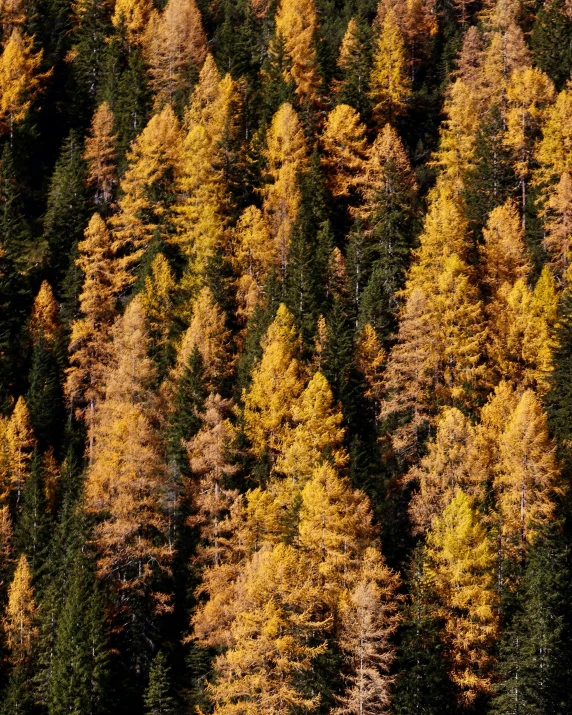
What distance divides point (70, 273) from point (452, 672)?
137 ft

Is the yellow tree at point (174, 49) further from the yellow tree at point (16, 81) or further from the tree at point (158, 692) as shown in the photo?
the tree at point (158, 692)

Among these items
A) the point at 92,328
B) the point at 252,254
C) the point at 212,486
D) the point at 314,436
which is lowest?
the point at 212,486

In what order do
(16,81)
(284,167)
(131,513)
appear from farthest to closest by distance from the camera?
(16,81), (284,167), (131,513)

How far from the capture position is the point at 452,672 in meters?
42.8

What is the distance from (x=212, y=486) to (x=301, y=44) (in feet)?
171

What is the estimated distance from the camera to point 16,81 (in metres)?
87.6

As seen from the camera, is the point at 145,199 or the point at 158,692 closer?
the point at 158,692

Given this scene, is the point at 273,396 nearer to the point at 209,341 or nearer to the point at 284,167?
the point at 209,341

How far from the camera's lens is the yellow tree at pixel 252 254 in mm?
66188

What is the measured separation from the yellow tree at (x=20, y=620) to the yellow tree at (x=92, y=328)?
9.84 meters

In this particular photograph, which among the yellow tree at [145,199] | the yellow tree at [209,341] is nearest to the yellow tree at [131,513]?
the yellow tree at [209,341]

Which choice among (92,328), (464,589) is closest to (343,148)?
(92,328)

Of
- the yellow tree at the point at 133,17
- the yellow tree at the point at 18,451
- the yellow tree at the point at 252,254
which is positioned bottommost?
the yellow tree at the point at 18,451

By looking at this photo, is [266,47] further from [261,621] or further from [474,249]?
[261,621]
